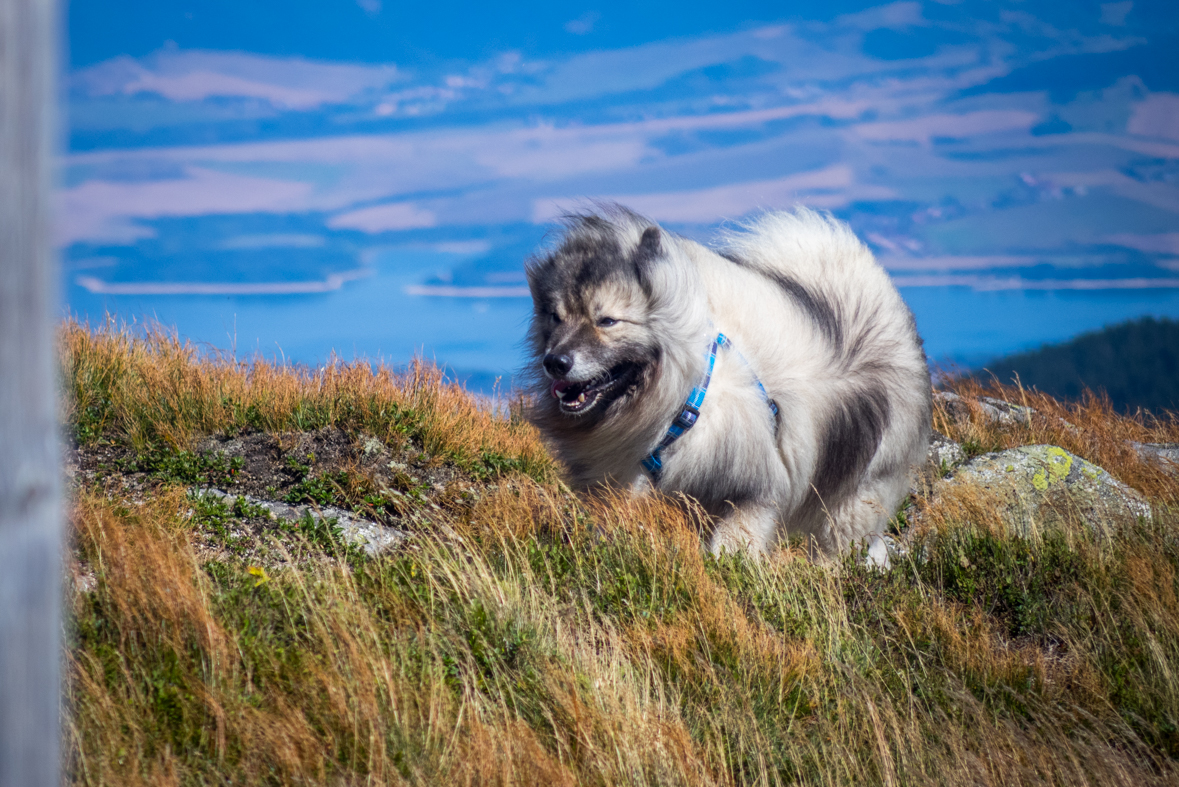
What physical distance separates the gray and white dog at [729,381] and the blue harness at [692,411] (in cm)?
1

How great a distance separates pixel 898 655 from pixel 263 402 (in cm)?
490

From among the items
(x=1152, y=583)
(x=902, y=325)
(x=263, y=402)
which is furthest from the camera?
(x=263, y=402)

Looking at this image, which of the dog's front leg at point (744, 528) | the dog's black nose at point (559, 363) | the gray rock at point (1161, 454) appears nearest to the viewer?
the dog's black nose at point (559, 363)

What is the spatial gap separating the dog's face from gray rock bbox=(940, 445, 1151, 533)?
7.89 ft

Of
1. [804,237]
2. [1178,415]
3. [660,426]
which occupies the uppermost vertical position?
[804,237]

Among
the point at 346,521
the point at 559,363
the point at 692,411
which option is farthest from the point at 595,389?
the point at 346,521

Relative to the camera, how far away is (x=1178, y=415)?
29.5 feet

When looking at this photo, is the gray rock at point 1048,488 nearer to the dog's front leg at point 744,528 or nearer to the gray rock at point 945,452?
the gray rock at point 945,452

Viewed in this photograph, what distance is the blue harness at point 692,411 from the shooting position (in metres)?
4.34

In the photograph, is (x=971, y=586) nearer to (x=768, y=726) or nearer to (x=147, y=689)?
(x=768, y=726)

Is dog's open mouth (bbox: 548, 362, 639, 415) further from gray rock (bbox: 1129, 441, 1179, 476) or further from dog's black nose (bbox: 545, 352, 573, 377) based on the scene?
gray rock (bbox: 1129, 441, 1179, 476)

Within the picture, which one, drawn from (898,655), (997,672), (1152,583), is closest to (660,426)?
(898,655)

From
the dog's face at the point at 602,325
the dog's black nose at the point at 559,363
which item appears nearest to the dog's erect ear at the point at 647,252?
the dog's face at the point at 602,325

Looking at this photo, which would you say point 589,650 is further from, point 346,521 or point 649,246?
point 346,521
